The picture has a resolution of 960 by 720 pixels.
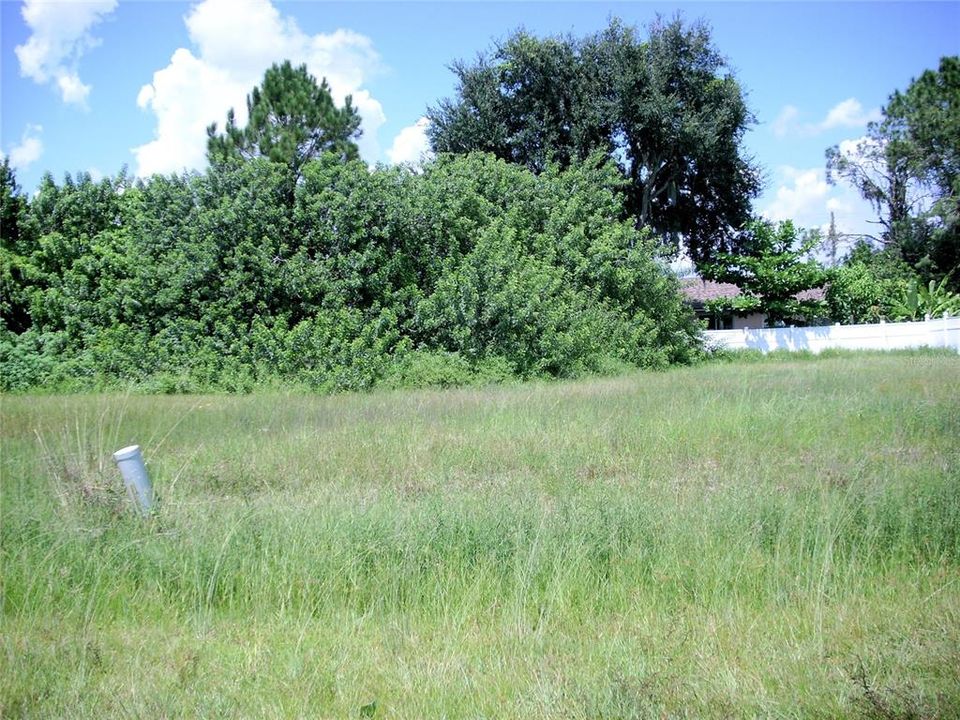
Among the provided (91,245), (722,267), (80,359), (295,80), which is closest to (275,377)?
(80,359)

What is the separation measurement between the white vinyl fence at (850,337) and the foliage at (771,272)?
122 inches

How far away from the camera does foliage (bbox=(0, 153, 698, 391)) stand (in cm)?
1834

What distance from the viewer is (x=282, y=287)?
18734 mm

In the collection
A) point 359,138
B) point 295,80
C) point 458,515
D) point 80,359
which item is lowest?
point 458,515

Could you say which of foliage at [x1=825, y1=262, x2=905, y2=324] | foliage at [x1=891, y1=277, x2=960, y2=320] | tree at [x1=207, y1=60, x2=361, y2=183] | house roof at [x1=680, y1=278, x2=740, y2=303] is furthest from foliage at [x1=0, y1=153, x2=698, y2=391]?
house roof at [x1=680, y1=278, x2=740, y2=303]

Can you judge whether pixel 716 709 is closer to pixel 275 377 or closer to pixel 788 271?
Result: pixel 275 377

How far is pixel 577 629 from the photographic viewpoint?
4.21m

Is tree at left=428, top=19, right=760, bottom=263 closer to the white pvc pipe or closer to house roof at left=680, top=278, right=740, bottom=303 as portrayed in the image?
house roof at left=680, top=278, right=740, bottom=303

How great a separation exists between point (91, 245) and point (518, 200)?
40.1ft

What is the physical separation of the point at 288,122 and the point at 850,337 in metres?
24.8

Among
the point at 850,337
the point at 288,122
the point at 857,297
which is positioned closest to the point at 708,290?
the point at 857,297

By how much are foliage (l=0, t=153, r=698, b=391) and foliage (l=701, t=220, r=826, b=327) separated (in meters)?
17.3

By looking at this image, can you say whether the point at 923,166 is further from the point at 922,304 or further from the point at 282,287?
the point at 282,287

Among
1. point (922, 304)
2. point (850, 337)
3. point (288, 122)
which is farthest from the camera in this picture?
point (922, 304)
